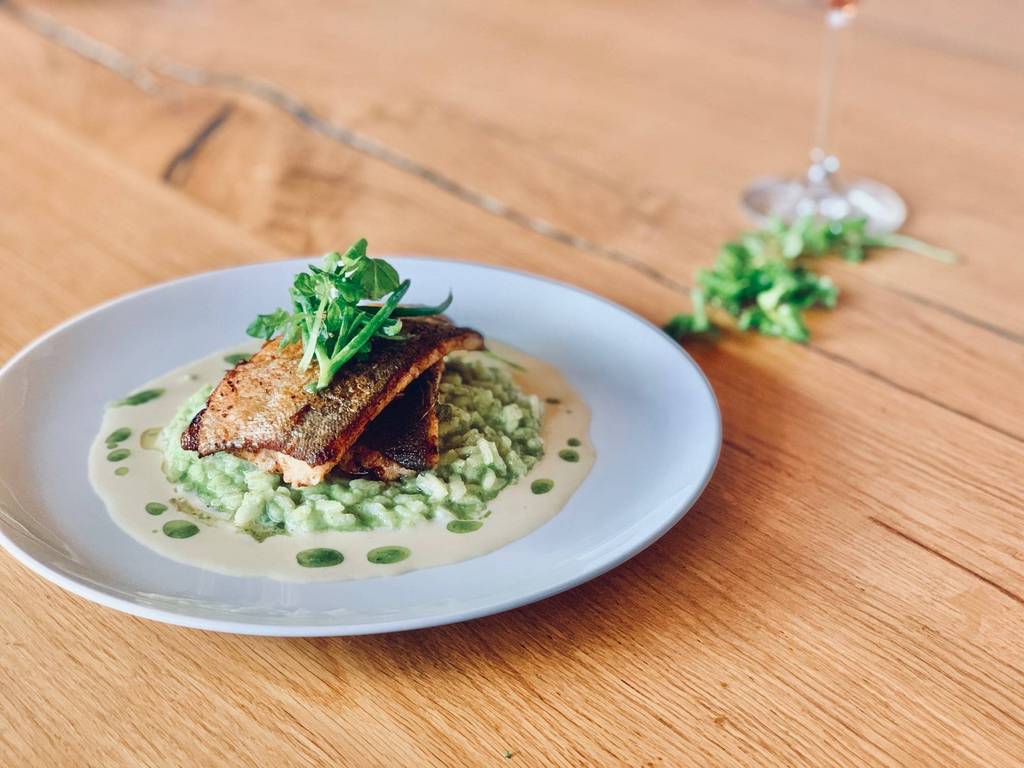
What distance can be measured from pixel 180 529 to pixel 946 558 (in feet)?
3.47

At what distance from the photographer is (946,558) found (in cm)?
153

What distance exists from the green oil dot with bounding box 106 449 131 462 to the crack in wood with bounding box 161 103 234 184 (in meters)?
1.24

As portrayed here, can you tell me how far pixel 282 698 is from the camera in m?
1.30

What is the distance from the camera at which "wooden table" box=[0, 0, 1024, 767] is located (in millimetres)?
1271

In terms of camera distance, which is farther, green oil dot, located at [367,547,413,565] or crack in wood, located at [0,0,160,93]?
crack in wood, located at [0,0,160,93]

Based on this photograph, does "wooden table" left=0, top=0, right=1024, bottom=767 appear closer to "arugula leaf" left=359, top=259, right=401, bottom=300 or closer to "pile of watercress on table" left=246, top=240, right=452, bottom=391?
"pile of watercress on table" left=246, top=240, right=452, bottom=391

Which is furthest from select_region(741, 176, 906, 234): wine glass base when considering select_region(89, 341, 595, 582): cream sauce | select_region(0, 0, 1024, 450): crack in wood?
select_region(89, 341, 595, 582): cream sauce

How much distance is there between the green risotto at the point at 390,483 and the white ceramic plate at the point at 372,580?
0.37 feet

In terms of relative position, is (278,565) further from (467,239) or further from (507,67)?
(507,67)

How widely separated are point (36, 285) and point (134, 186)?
499 mm

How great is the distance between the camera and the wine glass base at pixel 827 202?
101 inches

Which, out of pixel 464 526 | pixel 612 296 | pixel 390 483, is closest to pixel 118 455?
pixel 390 483

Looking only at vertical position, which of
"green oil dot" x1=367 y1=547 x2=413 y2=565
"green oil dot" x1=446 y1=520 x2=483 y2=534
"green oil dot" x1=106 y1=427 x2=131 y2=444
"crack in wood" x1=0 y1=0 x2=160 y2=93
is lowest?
"green oil dot" x1=106 y1=427 x2=131 y2=444

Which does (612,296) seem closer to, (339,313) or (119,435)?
(339,313)
